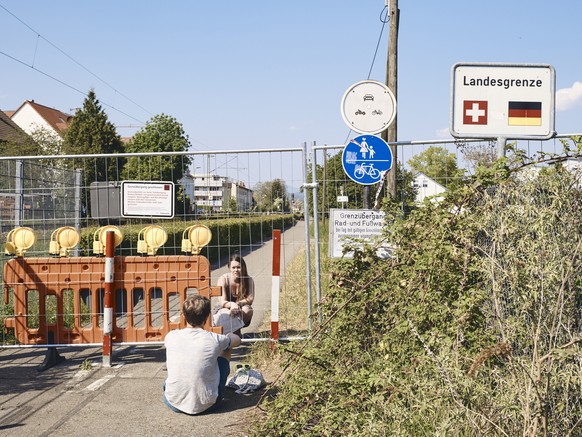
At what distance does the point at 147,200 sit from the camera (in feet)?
25.7

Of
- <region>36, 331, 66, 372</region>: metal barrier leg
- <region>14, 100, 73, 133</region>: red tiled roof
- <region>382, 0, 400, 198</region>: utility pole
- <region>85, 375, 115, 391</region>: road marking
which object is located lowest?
<region>85, 375, 115, 391</region>: road marking

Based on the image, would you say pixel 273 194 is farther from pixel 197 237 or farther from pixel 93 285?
pixel 93 285

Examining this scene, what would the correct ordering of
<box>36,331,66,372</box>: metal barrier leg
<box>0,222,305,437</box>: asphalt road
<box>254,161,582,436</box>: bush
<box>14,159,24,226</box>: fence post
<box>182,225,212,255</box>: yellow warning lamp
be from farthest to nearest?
<box>14,159,24,226</box>: fence post < <box>182,225,212,255</box>: yellow warning lamp < <box>36,331,66,372</box>: metal barrier leg < <box>0,222,305,437</box>: asphalt road < <box>254,161,582,436</box>: bush

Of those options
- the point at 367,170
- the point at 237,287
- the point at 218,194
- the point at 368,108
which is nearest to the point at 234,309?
the point at 237,287

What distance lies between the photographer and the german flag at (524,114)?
5707mm

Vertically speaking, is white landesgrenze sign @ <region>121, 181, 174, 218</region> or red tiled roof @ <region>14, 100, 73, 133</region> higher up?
red tiled roof @ <region>14, 100, 73, 133</region>

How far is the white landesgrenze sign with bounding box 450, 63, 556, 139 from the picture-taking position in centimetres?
570

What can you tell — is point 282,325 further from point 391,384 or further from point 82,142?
point 82,142

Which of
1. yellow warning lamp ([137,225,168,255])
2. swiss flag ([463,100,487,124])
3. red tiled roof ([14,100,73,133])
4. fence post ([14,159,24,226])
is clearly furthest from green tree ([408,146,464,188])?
red tiled roof ([14,100,73,133])

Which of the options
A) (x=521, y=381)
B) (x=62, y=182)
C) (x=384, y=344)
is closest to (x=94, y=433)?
(x=384, y=344)

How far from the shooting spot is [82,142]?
63.1 meters

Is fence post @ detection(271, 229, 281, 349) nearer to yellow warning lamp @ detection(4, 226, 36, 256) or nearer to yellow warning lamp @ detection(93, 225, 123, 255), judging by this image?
yellow warning lamp @ detection(93, 225, 123, 255)

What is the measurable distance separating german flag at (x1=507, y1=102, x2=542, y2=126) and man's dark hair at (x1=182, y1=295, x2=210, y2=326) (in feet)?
9.94

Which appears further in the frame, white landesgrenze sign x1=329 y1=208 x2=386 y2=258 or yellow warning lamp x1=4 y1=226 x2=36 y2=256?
yellow warning lamp x1=4 y1=226 x2=36 y2=256
